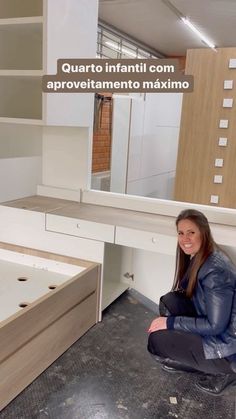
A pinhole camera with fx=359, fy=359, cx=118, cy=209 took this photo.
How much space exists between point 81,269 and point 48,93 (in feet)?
2.97

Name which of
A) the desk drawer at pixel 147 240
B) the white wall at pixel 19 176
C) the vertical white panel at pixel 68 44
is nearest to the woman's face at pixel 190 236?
the desk drawer at pixel 147 240

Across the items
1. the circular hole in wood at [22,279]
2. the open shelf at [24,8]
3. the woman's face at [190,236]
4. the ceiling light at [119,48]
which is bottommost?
the circular hole in wood at [22,279]

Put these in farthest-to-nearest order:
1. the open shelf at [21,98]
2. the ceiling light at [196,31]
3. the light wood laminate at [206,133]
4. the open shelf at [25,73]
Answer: the ceiling light at [196,31]
the light wood laminate at [206,133]
the open shelf at [21,98]
the open shelf at [25,73]

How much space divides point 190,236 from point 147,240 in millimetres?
321

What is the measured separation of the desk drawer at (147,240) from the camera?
1655 millimetres

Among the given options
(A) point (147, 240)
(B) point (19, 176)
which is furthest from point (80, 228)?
(B) point (19, 176)

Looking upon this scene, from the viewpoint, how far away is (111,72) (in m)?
1.63

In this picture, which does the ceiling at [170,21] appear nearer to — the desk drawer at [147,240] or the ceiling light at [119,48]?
the ceiling light at [119,48]

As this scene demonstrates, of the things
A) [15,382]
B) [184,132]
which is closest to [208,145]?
[184,132]

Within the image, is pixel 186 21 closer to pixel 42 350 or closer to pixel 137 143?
pixel 137 143

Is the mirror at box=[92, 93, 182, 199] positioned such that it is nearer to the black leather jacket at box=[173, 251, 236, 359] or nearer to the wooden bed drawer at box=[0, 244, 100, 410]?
the wooden bed drawer at box=[0, 244, 100, 410]

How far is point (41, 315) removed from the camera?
143 centimetres

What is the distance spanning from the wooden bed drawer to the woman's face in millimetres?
552

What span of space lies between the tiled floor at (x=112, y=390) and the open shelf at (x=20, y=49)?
1.65 m
